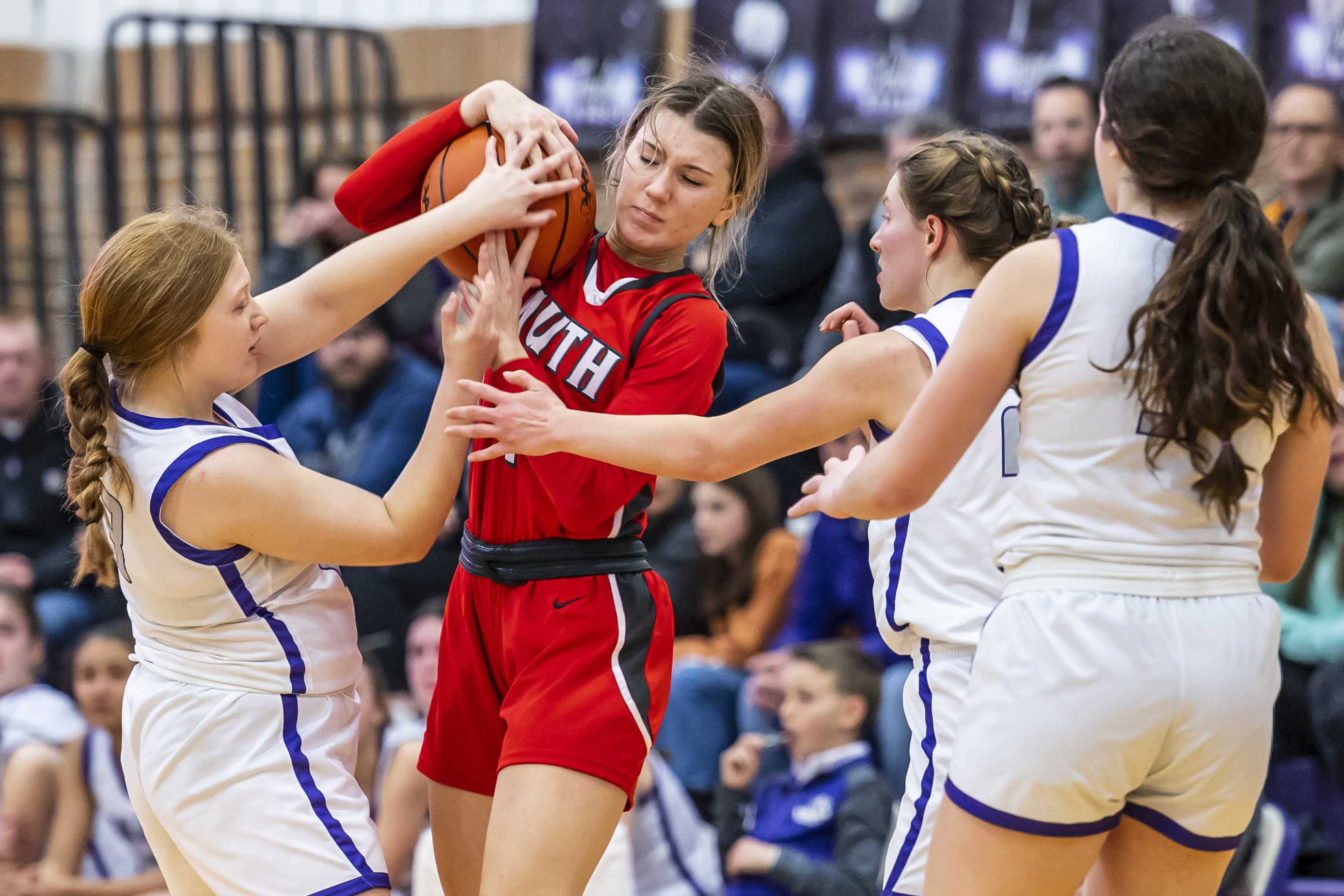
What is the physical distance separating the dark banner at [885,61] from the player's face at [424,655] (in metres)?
3.03

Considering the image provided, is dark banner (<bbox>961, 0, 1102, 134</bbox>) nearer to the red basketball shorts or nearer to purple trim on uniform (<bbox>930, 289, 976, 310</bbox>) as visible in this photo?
purple trim on uniform (<bbox>930, 289, 976, 310</bbox>)

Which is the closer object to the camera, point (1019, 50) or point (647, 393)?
point (647, 393)

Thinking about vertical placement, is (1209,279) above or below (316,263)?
above

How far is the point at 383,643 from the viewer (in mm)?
5094

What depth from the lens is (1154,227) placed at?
1.83 metres

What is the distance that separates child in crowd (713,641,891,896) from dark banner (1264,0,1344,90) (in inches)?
114

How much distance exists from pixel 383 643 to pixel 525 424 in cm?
308

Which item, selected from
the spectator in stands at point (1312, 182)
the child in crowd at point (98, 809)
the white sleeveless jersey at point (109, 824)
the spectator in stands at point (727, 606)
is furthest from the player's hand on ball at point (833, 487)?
the white sleeveless jersey at point (109, 824)

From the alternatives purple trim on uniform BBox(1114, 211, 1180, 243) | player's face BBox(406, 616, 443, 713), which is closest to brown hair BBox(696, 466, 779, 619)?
player's face BBox(406, 616, 443, 713)

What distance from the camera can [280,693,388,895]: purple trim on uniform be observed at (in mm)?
2168

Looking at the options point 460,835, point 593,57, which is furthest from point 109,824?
point 593,57

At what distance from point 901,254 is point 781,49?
429 cm

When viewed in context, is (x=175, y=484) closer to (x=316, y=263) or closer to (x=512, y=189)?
(x=512, y=189)

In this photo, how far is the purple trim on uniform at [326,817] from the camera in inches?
85.4
